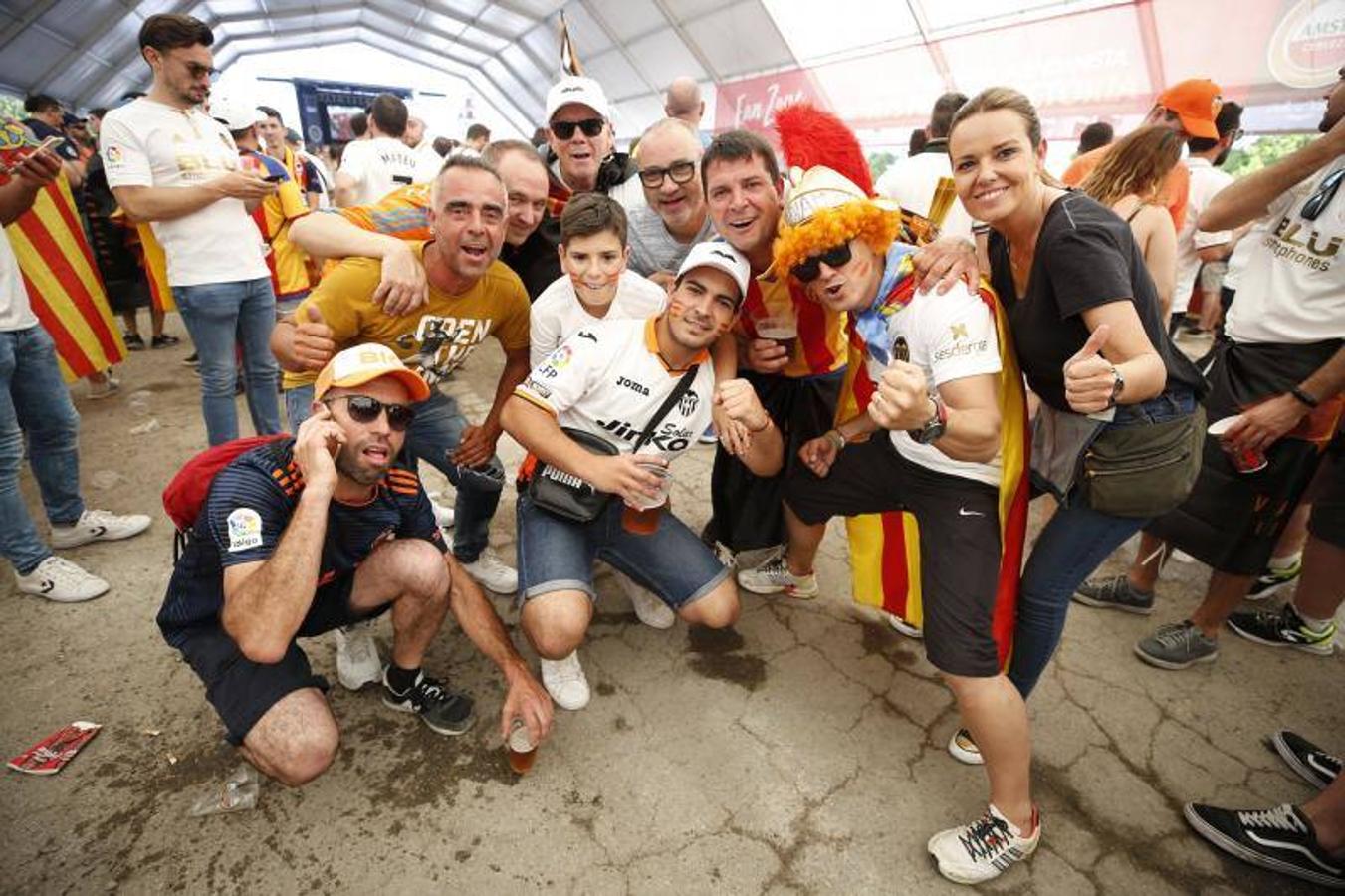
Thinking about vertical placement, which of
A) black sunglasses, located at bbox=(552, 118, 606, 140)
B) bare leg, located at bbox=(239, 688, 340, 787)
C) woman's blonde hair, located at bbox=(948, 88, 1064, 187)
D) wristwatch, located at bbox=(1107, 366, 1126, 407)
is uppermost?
black sunglasses, located at bbox=(552, 118, 606, 140)

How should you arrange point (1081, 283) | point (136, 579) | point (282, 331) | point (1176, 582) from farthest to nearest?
point (1176, 582)
point (136, 579)
point (282, 331)
point (1081, 283)

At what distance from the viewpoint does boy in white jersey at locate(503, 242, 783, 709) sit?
230 cm

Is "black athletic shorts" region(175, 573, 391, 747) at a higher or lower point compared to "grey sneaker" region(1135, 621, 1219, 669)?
higher

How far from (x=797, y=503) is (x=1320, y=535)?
90.5 inches

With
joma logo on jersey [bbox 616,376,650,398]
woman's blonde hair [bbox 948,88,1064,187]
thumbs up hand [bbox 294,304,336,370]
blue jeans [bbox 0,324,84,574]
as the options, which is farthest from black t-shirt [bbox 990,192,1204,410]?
blue jeans [bbox 0,324,84,574]

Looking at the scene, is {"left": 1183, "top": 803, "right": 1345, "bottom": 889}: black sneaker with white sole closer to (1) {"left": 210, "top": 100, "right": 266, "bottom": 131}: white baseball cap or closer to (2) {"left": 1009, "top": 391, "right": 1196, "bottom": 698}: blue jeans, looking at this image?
(2) {"left": 1009, "top": 391, "right": 1196, "bottom": 698}: blue jeans

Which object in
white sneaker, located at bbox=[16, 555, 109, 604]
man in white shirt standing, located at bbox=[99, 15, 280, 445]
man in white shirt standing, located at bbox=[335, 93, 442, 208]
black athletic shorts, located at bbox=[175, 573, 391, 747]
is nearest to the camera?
black athletic shorts, located at bbox=[175, 573, 391, 747]

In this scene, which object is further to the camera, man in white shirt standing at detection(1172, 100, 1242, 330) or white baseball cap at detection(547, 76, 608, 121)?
man in white shirt standing at detection(1172, 100, 1242, 330)

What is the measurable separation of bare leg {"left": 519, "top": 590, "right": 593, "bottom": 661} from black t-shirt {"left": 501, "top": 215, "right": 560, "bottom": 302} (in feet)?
5.54

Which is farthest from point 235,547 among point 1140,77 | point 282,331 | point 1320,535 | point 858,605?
point 1140,77

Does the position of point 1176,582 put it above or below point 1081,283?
below

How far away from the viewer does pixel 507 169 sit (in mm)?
2848

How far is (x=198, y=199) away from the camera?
10.4ft

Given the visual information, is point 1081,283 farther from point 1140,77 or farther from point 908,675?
point 1140,77
